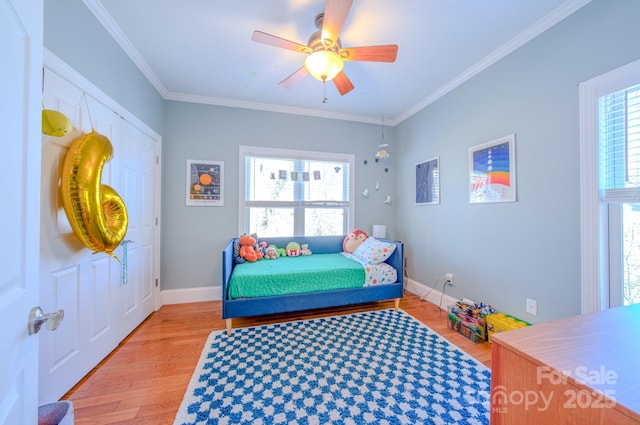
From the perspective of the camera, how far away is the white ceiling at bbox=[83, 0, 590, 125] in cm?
170

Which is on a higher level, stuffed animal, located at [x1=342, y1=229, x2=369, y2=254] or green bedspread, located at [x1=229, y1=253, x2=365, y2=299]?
stuffed animal, located at [x1=342, y1=229, x2=369, y2=254]

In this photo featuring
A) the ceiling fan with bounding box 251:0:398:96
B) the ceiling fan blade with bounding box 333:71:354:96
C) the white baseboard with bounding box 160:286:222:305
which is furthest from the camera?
the white baseboard with bounding box 160:286:222:305

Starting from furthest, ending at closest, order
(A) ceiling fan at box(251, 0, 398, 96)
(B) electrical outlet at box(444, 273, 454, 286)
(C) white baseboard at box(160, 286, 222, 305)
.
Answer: (C) white baseboard at box(160, 286, 222, 305) < (B) electrical outlet at box(444, 273, 454, 286) < (A) ceiling fan at box(251, 0, 398, 96)

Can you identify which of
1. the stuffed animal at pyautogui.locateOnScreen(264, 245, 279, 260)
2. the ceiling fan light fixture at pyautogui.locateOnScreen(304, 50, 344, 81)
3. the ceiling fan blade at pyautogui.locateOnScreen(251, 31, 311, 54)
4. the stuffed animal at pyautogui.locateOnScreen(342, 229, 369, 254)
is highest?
the ceiling fan blade at pyautogui.locateOnScreen(251, 31, 311, 54)

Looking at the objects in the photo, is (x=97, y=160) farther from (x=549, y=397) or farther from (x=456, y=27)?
(x=456, y=27)

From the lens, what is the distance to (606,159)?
156 centimetres

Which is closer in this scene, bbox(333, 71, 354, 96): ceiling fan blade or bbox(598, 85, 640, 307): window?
bbox(598, 85, 640, 307): window

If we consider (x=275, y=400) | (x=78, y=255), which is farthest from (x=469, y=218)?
(x=78, y=255)

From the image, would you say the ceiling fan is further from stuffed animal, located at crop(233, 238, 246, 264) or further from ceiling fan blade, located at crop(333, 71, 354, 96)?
stuffed animal, located at crop(233, 238, 246, 264)

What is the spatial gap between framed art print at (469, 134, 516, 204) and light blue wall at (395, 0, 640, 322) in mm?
57

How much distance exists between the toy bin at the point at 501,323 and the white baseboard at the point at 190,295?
2947 mm

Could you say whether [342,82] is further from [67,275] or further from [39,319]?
[67,275]

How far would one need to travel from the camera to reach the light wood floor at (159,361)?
138 cm

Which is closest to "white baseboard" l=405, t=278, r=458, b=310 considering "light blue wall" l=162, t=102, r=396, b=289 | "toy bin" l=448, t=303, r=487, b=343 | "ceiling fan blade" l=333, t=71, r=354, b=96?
"toy bin" l=448, t=303, r=487, b=343
